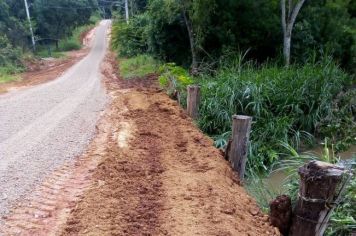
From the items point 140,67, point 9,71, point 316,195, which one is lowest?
point 9,71

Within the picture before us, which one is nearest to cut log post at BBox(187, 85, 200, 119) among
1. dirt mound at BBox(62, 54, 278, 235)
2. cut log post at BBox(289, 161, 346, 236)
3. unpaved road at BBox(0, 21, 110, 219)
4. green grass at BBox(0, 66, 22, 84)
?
dirt mound at BBox(62, 54, 278, 235)

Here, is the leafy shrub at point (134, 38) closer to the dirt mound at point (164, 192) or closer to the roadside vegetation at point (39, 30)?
the roadside vegetation at point (39, 30)

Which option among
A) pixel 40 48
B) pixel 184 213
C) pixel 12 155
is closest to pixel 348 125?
pixel 184 213

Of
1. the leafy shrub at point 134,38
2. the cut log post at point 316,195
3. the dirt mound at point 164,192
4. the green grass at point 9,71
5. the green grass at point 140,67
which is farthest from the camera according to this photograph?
the leafy shrub at point 134,38

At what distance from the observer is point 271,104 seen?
8508 mm

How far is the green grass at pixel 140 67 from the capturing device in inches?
642

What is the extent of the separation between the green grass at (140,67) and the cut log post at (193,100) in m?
8.16

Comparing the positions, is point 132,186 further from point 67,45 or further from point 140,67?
point 67,45

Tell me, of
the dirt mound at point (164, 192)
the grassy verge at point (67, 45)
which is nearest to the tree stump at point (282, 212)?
the dirt mound at point (164, 192)

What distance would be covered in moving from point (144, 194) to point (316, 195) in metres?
2.02

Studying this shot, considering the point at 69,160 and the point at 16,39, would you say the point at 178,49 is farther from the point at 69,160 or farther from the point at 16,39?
the point at 16,39

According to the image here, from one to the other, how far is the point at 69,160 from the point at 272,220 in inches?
136

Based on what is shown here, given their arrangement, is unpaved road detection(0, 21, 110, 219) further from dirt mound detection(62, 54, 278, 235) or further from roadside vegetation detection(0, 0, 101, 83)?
roadside vegetation detection(0, 0, 101, 83)

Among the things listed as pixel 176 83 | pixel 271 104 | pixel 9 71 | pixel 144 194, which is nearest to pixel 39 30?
pixel 9 71
